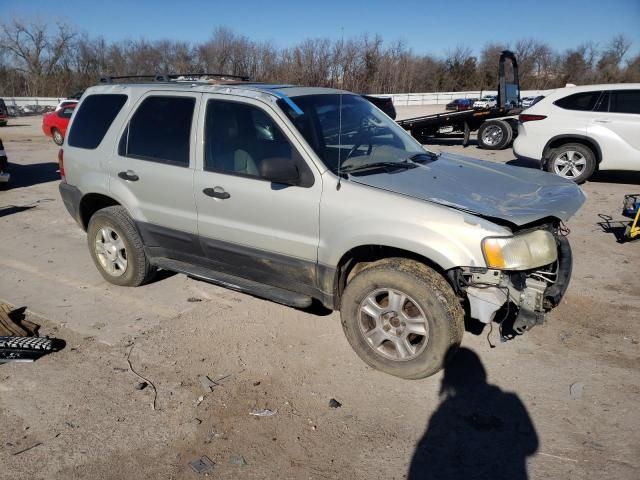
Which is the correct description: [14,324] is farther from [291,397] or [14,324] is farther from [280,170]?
[280,170]

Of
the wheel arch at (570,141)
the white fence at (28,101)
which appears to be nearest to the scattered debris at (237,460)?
the wheel arch at (570,141)

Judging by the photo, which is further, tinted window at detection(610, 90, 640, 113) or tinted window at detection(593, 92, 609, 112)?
tinted window at detection(593, 92, 609, 112)

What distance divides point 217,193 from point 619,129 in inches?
316

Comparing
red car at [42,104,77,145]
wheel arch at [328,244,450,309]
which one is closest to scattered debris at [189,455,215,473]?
wheel arch at [328,244,450,309]

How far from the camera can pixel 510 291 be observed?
125 inches

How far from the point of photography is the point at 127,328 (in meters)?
4.25

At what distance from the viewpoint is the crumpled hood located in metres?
3.23

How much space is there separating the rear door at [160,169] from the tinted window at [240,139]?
0.19 metres

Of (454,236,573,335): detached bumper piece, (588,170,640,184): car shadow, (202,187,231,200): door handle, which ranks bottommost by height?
(454,236,573,335): detached bumper piece

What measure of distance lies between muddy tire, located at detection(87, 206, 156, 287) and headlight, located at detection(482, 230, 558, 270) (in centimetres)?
329

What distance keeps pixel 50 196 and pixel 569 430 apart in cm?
960

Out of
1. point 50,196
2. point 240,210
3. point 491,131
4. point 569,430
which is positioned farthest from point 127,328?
point 491,131

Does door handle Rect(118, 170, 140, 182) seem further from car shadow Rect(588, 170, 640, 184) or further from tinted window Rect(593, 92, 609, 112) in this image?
car shadow Rect(588, 170, 640, 184)

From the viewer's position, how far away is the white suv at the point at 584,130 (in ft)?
28.9
